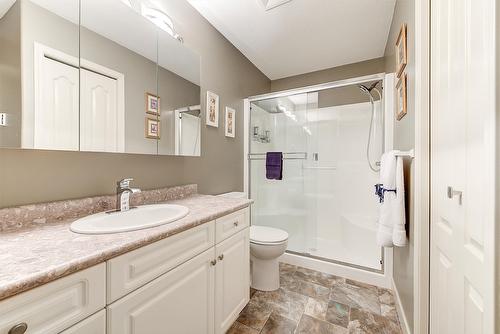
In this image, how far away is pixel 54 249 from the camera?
640 mm

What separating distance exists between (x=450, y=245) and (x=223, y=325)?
121 centimetres

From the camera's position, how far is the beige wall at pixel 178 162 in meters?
0.89

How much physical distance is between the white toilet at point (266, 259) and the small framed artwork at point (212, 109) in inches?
44.1

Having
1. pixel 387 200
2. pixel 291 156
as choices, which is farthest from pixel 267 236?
pixel 291 156

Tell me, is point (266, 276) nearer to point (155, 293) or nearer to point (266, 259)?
point (266, 259)

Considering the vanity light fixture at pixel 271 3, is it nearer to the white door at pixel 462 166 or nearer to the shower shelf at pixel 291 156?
the white door at pixel 462 166

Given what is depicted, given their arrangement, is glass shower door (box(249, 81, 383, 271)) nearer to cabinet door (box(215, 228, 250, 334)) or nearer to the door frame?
cabinet door (box(215, 228, 250, 334))

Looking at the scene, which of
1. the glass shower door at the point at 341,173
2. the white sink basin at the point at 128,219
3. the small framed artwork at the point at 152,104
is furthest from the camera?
the glass shower door at the point at 341,173

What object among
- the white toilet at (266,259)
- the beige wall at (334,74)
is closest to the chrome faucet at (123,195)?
the white toilet at (266,259)

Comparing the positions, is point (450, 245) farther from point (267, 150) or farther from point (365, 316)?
point (267, 150)

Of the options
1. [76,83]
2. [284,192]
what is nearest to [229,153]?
[284,192]

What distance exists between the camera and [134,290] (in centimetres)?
73

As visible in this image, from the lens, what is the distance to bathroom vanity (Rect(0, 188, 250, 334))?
0.51 m

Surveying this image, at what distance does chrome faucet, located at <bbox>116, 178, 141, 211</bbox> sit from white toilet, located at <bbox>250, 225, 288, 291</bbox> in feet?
3.36
